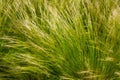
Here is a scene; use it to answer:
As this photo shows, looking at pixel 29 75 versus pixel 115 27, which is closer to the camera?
pixel 115 27

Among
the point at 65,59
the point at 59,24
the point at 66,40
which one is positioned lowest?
the point at 65,59

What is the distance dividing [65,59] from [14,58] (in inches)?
13.8

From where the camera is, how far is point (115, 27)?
1.74 metres

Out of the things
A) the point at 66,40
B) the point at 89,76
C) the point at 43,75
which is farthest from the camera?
the point at 43,75

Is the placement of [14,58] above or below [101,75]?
above

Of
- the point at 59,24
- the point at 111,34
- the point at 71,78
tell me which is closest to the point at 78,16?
the point at 59,24

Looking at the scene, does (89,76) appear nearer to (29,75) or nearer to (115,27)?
(115,27)

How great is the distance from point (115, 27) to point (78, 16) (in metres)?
0.27

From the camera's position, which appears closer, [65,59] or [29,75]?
[65,59]

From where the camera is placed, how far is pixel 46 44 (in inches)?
70.8

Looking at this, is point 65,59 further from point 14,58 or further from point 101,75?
point 14,58

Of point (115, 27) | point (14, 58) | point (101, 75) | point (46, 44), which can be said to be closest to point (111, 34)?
point (115, 27)

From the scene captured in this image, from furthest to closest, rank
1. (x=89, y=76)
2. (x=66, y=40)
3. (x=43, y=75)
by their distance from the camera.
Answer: (x=43, y=75) → (x=66, y=40) → (x=89, y=76)

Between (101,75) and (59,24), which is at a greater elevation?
(59,24)
